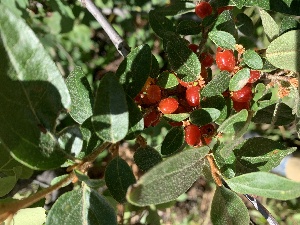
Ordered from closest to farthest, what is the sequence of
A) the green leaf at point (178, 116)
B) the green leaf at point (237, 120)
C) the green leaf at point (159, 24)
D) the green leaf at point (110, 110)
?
1. the green leaf at point (110, 110)
2. the green leaf at point (237, 120)
3. the green leaf at point (178, 116)
4. the green leaf at point (159, 24)

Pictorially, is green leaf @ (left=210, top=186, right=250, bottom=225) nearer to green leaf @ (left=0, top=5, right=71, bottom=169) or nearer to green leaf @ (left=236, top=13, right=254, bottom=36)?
green leaf @ (left=0, top=5, right=71, bottom=169)

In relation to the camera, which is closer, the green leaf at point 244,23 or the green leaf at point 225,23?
the green leaf at point 225,23

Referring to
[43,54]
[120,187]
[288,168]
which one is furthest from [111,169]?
[288,168]

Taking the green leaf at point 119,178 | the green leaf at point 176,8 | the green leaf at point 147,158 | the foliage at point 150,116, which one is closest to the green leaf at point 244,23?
the foliage at point 150,116

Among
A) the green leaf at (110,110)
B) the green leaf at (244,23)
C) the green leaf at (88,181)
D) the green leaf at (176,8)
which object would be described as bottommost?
the green leaf at (244,23)

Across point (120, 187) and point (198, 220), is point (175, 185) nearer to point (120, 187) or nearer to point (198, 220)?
point (120, 187)

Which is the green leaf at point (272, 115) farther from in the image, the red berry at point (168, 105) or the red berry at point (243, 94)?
the red berry at point (168, 105)

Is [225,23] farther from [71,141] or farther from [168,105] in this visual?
[71,141]
